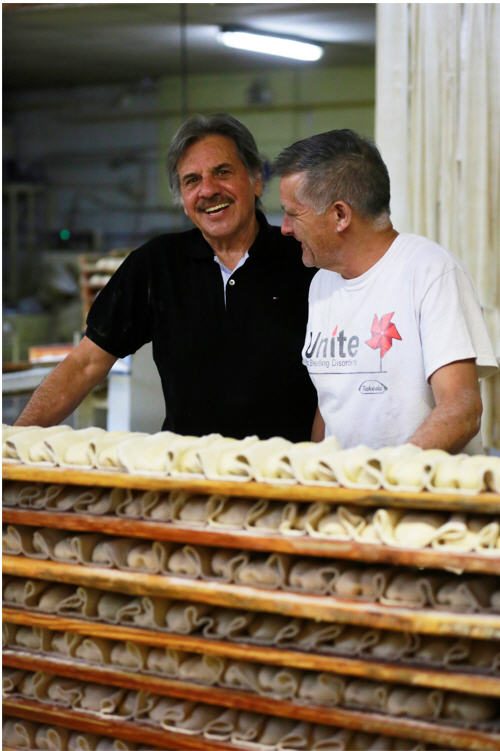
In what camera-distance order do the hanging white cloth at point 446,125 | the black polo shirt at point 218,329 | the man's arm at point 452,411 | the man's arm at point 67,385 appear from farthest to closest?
the hanging white cloth at point 446,125 < the black polo shirt at point 218,329 < the man's arm at point 67,385 < the man's arm at point 452,411

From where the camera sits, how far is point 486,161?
11.4 ft

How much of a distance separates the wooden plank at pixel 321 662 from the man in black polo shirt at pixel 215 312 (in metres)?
0.88

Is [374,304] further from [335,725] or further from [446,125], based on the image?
[446,125]

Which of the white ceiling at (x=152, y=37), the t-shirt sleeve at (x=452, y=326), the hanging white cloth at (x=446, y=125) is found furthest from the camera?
the white ceiling at (x=152, y=37)

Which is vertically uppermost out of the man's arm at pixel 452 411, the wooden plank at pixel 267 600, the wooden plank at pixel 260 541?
the man's arm at pixel 452 411

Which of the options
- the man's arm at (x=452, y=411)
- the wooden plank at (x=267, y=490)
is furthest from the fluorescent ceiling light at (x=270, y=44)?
the wooden plank at (x=267, y=490)

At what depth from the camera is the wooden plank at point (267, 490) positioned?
4.44ft

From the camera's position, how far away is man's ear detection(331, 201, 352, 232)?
1.98 m

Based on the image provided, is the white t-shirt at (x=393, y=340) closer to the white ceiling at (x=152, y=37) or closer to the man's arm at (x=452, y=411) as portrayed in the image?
the man's arm at (x=452, y=411)

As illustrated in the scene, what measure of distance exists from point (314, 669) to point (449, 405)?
1.94ft

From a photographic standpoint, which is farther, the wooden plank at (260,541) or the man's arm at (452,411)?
the man's arm at (452,411)

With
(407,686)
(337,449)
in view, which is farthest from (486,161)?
(407,686)

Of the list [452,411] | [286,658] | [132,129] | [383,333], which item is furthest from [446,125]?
[132,129]

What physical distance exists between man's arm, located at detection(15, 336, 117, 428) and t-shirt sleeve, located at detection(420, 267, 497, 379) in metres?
0.96
